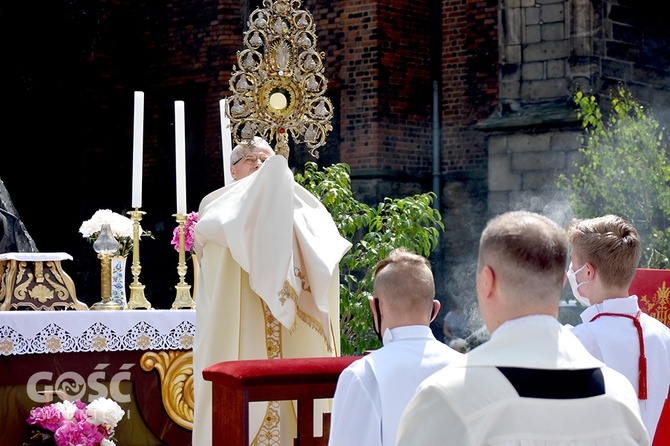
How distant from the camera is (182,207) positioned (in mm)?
6281

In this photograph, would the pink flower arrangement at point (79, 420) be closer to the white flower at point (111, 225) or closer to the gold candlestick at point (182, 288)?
the gold candlestick at point (182, 288)

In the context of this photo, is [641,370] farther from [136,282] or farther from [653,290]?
[136,282]

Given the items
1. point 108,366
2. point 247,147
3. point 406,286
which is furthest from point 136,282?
point 406,286

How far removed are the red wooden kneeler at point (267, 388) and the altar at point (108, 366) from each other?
232 cm

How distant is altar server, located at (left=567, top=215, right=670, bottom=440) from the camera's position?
328 cm

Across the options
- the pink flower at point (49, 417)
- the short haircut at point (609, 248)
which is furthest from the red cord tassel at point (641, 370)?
the pink flower at point (49, 417)

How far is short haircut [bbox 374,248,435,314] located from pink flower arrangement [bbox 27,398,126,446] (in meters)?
2.75

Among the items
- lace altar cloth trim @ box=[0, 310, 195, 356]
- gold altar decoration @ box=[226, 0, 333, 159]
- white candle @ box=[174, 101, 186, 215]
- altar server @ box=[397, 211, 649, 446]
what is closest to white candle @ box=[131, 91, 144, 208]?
white candle @ box=[174, 101, 186, 215]

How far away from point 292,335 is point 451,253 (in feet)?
28.4

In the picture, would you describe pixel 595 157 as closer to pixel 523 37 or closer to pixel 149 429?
pixel 523 37

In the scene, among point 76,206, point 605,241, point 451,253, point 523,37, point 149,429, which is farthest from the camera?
point 76,206

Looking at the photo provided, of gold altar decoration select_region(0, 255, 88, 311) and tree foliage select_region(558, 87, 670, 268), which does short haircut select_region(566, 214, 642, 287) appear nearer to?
gold altar decoration select_region(0, 255, 88, 311)

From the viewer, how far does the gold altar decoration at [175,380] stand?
6.15 meters

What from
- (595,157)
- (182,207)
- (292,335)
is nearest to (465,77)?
(595,157)
